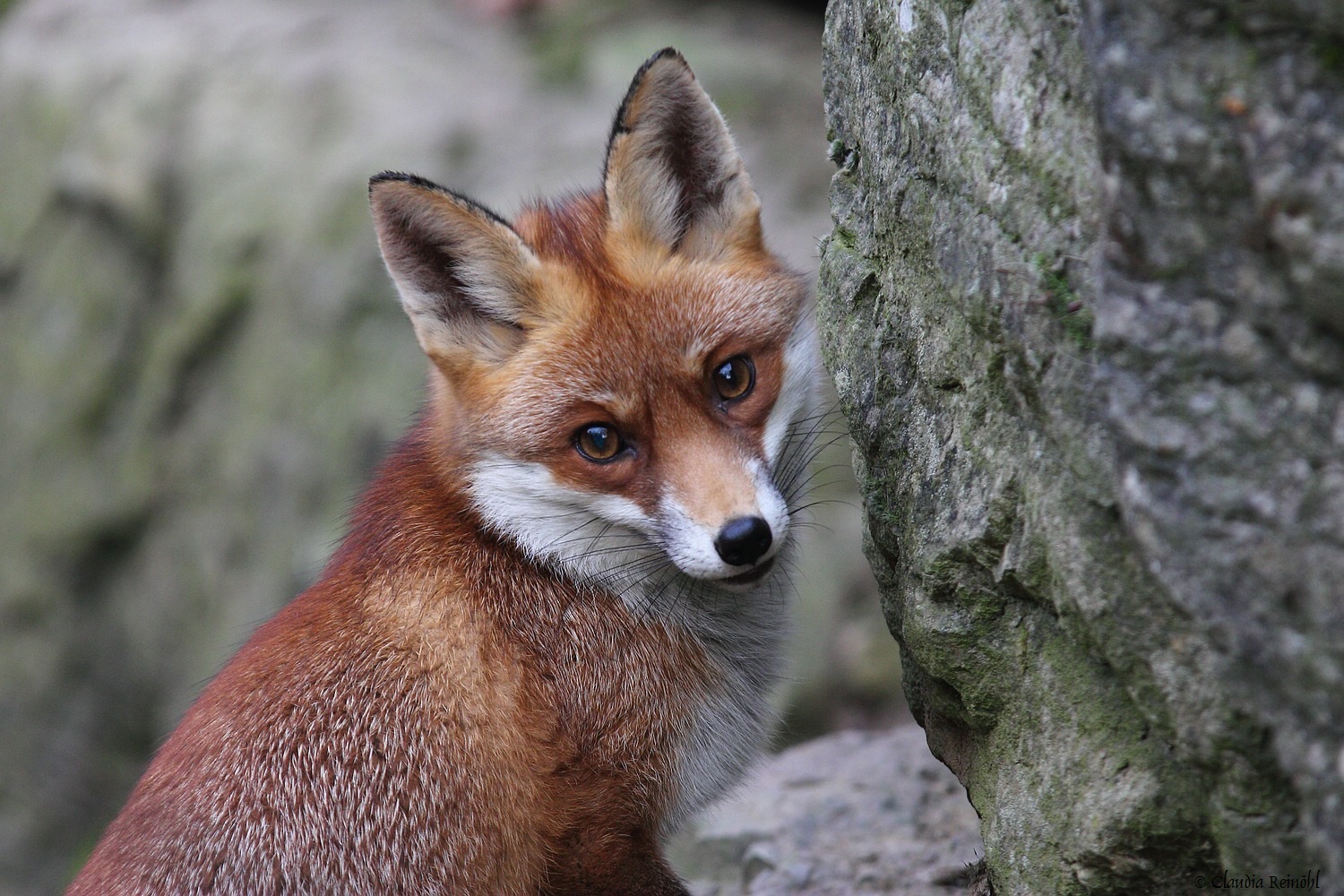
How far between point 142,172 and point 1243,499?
10700mm

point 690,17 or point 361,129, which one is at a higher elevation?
point 690,17

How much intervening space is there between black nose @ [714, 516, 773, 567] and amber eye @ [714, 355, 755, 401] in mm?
520

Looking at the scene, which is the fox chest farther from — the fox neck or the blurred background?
the blurred background

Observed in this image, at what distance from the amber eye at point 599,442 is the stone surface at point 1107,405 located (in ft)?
2.19

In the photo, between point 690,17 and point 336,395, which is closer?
point 336,395

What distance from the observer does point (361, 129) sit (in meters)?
9.54

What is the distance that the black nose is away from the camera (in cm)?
322

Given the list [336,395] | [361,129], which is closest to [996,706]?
[336,395]

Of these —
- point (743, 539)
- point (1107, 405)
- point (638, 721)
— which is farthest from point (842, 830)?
point (1107, 405)

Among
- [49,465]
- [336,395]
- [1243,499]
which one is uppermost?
[1243,499]

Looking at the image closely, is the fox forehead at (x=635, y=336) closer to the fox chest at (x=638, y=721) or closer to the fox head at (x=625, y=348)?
the fox head at (x=625, y=348)

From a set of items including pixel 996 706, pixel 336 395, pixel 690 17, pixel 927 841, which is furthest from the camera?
pixel 690 17

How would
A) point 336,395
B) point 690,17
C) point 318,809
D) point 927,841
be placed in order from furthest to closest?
point 690,17, point 336,395, point 927,841, point 318,809

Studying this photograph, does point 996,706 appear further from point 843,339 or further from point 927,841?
point 927,841
